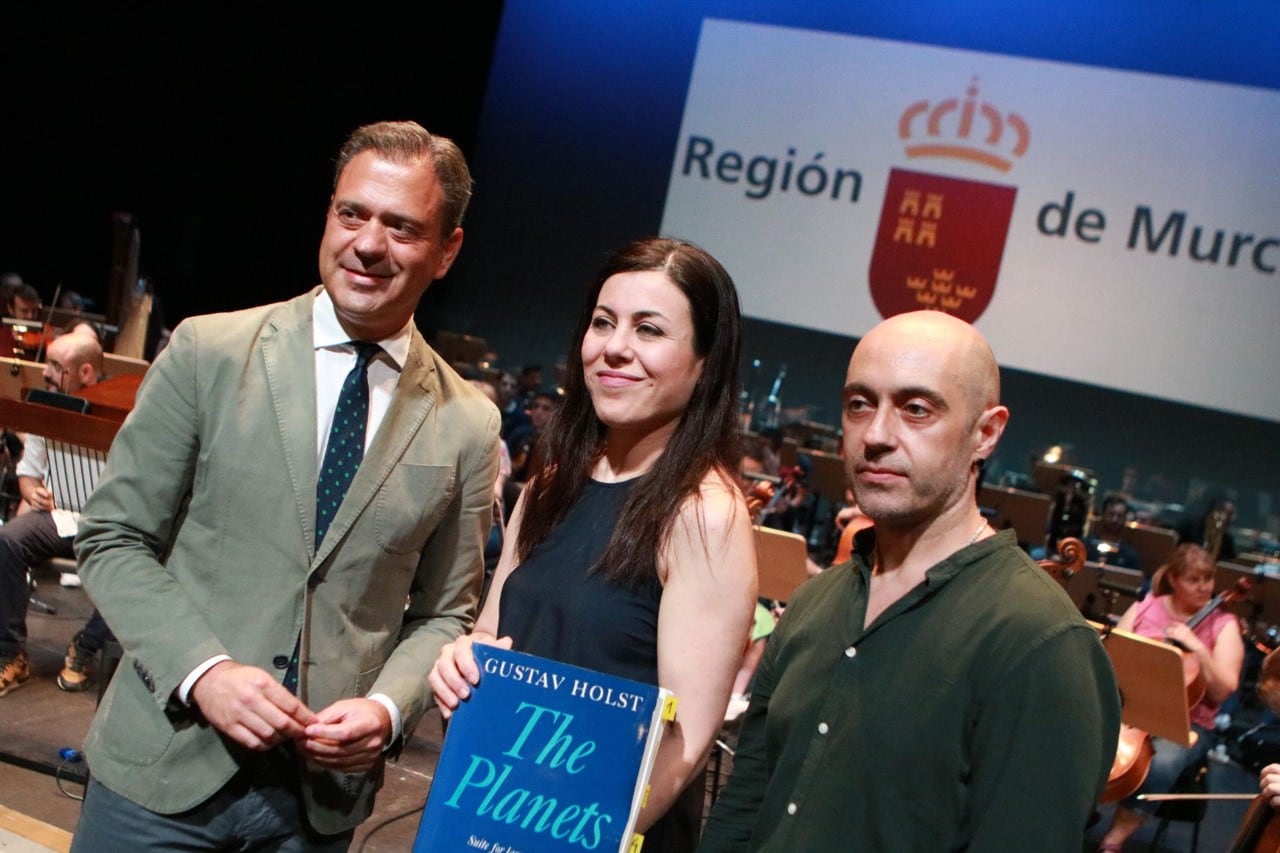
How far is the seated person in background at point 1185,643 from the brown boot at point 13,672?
4.51m

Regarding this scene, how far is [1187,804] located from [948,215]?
5.01m

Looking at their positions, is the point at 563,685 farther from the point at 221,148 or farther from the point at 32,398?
the point at 221,148

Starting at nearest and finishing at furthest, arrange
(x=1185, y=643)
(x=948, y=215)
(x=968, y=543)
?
(x=968, y=543), (x=1185, y=643), (x=948, y=215)

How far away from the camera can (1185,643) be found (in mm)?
5582

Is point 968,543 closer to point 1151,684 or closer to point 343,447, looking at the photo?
point 343,447

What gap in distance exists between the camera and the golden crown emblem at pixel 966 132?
8.93m

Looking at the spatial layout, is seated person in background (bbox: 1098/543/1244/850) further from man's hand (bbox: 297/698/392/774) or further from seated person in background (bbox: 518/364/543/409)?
seated person in background (bbox: 518/364/543/409)

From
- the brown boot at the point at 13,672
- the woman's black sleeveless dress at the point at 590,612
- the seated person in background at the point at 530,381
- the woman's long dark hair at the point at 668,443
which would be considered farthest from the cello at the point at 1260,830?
the seated person in background at the point at 530,381

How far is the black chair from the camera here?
517 centimetres

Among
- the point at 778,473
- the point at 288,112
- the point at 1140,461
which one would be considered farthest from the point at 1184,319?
the point at 288,112

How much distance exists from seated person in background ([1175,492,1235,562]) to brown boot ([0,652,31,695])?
7.83m

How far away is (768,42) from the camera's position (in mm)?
9531

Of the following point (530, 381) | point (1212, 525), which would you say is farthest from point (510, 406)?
point (1212, 525)

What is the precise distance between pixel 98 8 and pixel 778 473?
6.66m
